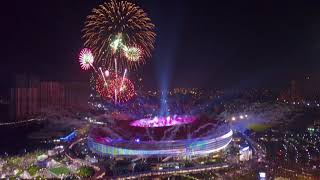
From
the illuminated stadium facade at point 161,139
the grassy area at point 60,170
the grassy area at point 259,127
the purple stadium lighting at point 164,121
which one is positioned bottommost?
the grassy area at point 60,170

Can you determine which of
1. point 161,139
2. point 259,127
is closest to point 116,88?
point 161,139

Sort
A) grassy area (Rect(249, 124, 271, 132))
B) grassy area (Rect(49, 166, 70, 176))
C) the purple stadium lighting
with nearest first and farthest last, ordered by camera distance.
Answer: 1. grassy area (Rect(49, 166, 70, 176))
2. the purple stadium lighting
3. grassy area (Rect(249, 124, 271, 132))

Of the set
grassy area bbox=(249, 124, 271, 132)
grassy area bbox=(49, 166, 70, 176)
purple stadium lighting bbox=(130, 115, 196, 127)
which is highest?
purple stadium lighting bbox=(130, 115, 196, 127)

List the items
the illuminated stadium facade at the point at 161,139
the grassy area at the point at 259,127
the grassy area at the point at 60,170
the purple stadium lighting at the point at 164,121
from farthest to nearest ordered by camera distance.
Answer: the grassy area at the point at 259,127 → the purple stadium lighting at the point at 164,121 → the illuminated stadium facade at the point at 161,139 → the grassy area at the point at 60,170

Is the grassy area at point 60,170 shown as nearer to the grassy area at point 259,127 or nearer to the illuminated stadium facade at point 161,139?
the illuminated stadium facade at point 161,139

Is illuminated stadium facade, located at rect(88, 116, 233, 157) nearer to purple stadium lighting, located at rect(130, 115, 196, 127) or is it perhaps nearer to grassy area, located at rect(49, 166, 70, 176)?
purple stadium lighting, located at rect(130, 115, 196, 127)

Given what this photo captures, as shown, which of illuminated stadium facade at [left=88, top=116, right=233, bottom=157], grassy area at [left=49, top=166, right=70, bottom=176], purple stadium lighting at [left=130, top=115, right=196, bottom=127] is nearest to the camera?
grassy area at [left=49, top=166, right=70, bottom=176]

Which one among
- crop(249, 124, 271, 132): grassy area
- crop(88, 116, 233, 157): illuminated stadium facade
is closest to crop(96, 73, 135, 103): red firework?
crop(88, 116, 233, 157): illuminated stadium facade

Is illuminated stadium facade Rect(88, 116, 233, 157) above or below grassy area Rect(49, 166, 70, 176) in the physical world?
above

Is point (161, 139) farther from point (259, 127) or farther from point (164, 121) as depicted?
point (259, 127)

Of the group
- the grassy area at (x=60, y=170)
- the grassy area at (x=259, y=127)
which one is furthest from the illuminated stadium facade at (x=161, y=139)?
the grassy area at (x=259, y=127)
